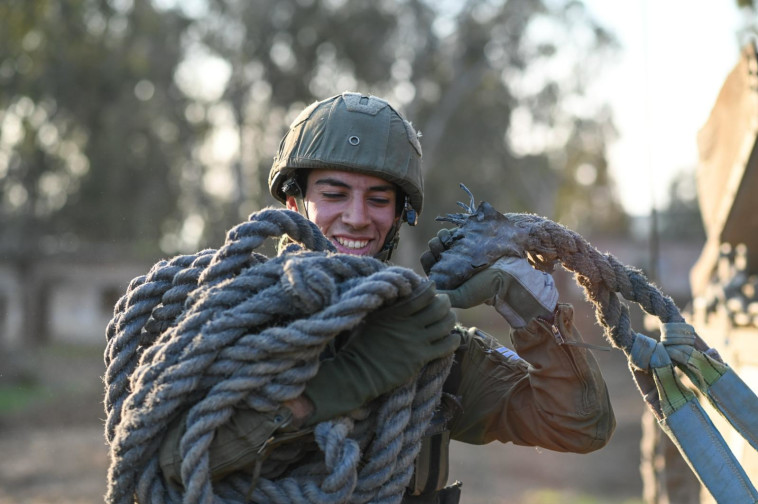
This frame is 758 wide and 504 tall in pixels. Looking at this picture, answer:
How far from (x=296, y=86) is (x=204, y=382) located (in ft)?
73.8

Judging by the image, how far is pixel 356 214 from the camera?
2613 mm

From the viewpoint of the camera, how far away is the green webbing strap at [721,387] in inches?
92.7

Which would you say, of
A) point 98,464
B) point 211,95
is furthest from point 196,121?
point 98,464

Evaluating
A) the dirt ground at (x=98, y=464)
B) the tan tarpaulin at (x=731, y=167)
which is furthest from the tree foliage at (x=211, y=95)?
the tan tarpaulin at (x=731, y=167)

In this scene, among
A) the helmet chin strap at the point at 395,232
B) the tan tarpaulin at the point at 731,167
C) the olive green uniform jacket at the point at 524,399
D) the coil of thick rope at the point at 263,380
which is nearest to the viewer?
the coil of thick rope at the point at 263,380

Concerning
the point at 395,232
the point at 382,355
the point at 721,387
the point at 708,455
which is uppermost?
the point at 395,232

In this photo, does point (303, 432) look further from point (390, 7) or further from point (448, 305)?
point (390, 7)

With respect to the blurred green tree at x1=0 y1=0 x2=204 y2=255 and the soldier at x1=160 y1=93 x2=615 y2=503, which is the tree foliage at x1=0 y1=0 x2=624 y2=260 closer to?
the blurred green tree at x1=0 y1=0 x2=204 y2=255

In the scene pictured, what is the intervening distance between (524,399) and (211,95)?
2275cm

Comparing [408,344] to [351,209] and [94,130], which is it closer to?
[351,209]

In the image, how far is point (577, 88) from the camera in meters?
27.4

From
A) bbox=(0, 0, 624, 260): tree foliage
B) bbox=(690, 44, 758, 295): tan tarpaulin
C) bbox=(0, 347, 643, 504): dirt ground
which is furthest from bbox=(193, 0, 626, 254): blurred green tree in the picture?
bbox=(690, 44, 758, 295): tan tarpaulin

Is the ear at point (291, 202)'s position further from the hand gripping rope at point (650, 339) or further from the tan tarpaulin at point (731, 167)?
the tan tarpaulin at point (731, 167)

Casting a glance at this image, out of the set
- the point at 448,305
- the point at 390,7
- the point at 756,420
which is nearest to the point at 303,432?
the point at 448,305
